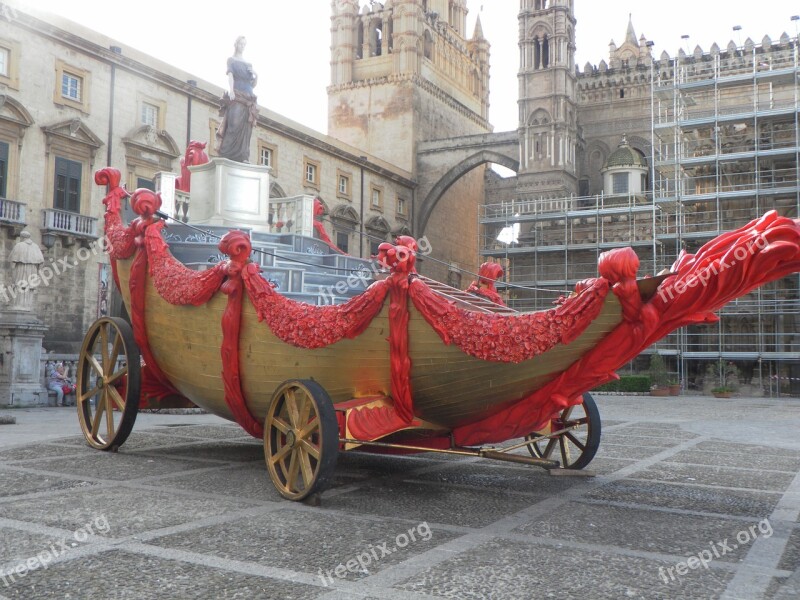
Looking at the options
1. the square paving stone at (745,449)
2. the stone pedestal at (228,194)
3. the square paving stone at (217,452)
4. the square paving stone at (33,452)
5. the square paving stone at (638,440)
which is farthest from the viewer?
the stone pedestal at (228,194)

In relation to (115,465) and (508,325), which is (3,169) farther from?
(508,325)

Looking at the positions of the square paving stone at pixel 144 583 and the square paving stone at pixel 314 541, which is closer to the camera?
the square paving stone at pixel 144 583

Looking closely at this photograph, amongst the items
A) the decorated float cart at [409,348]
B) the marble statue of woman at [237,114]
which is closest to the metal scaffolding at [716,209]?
the marble statue of woman at [237,114]

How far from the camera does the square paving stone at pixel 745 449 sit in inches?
352

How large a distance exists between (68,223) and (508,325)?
2092 centimetres

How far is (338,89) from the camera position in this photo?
1833 inches

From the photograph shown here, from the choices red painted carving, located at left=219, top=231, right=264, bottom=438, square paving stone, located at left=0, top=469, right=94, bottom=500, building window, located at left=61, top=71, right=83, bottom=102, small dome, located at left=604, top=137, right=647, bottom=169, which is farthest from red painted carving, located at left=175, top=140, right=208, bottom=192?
small dome, located at left=604, top=137, right=647, bottom=169

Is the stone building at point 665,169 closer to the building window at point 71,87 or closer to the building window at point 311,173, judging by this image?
the building window at point 311,173

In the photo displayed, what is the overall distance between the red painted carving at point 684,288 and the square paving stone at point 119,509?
2.33m

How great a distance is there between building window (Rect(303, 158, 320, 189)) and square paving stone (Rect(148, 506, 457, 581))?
29.8 m

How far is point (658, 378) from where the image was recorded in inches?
1011

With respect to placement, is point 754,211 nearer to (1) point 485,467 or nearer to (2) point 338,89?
(1) point 485,467

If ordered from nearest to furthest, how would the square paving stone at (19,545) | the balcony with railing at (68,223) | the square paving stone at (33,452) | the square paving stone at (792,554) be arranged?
the square paving stone at (19,545) → the square paving stone at (792,554) → the square paving stone at (33,452) → the balcony with railing at (68,223)

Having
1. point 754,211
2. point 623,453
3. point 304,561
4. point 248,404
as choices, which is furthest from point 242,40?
point 754,211
